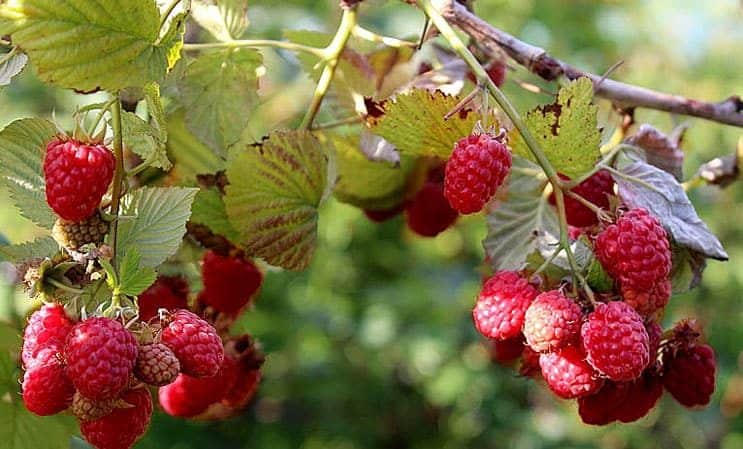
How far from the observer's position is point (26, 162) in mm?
1037

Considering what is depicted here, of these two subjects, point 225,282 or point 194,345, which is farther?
point 225,282

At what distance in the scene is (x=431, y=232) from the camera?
1.54 metres

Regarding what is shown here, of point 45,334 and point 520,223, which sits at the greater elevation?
point 45,334

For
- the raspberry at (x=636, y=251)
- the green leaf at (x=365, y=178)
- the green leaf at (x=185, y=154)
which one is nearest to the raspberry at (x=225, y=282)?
the green leaf at (x=185, y=154)

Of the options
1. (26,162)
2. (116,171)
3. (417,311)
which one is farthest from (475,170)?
(417,311)

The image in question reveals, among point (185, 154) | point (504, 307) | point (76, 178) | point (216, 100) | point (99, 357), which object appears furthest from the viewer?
point (185, 154)

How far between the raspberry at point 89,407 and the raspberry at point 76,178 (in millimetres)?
174

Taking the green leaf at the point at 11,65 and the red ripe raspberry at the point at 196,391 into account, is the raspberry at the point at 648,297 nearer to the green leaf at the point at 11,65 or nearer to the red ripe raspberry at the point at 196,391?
the red ripe raspberry at the point at 196,391

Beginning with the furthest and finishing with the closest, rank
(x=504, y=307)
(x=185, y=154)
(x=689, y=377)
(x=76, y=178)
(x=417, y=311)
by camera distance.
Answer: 1. (x=417, y=311)
2. (x=185, y=154)
3. (x=689, y=377)
4. (x=504, y=307)
5. (x=76, y=178)

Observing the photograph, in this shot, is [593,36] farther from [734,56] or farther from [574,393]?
[574,393]

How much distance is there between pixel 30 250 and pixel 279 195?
34 centimetres

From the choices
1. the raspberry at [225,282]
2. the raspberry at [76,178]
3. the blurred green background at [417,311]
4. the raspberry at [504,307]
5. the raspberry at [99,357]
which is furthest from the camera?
the blurred green background at [417,311]

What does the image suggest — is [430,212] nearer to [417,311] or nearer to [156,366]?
[156,366]

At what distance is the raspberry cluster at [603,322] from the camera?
98 centimetres
